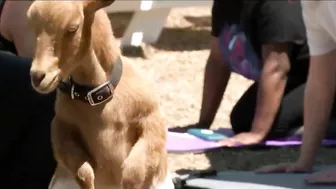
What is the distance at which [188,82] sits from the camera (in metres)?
3.21

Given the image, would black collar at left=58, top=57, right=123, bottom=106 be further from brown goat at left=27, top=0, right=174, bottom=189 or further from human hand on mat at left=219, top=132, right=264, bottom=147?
human hand on mat at left=219, top=132, right=264, bottom=147

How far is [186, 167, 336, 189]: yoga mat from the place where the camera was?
1.77 meters

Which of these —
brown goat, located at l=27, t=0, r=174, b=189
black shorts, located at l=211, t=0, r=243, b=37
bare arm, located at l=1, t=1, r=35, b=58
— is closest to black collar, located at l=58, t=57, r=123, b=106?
brown goat, located at l=27, t=0, r=174, b=189

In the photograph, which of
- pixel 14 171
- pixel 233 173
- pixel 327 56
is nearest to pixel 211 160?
pixel 233 173

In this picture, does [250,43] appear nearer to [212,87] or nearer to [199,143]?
[212,87]

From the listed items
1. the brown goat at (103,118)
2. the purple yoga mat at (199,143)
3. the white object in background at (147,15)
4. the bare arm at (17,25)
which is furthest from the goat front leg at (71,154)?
the white object in background at (147,15)

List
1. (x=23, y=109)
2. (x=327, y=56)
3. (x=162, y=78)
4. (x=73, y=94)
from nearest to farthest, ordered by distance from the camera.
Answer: (x=73, y=94) → (x=23, y=109) → (x=327, y=56) → (x=162, y=78)

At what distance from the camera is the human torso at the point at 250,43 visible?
7.73 ft

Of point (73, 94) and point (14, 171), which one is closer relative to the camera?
point (73, 94)

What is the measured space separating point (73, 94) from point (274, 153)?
146cm

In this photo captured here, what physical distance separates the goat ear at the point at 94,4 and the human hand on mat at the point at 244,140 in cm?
151

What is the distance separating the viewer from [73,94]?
989mm

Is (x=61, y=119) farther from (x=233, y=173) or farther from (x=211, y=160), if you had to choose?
(x=211, y=160)

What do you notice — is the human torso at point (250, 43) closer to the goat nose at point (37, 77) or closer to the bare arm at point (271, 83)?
the bare arm at point (271, 83)
